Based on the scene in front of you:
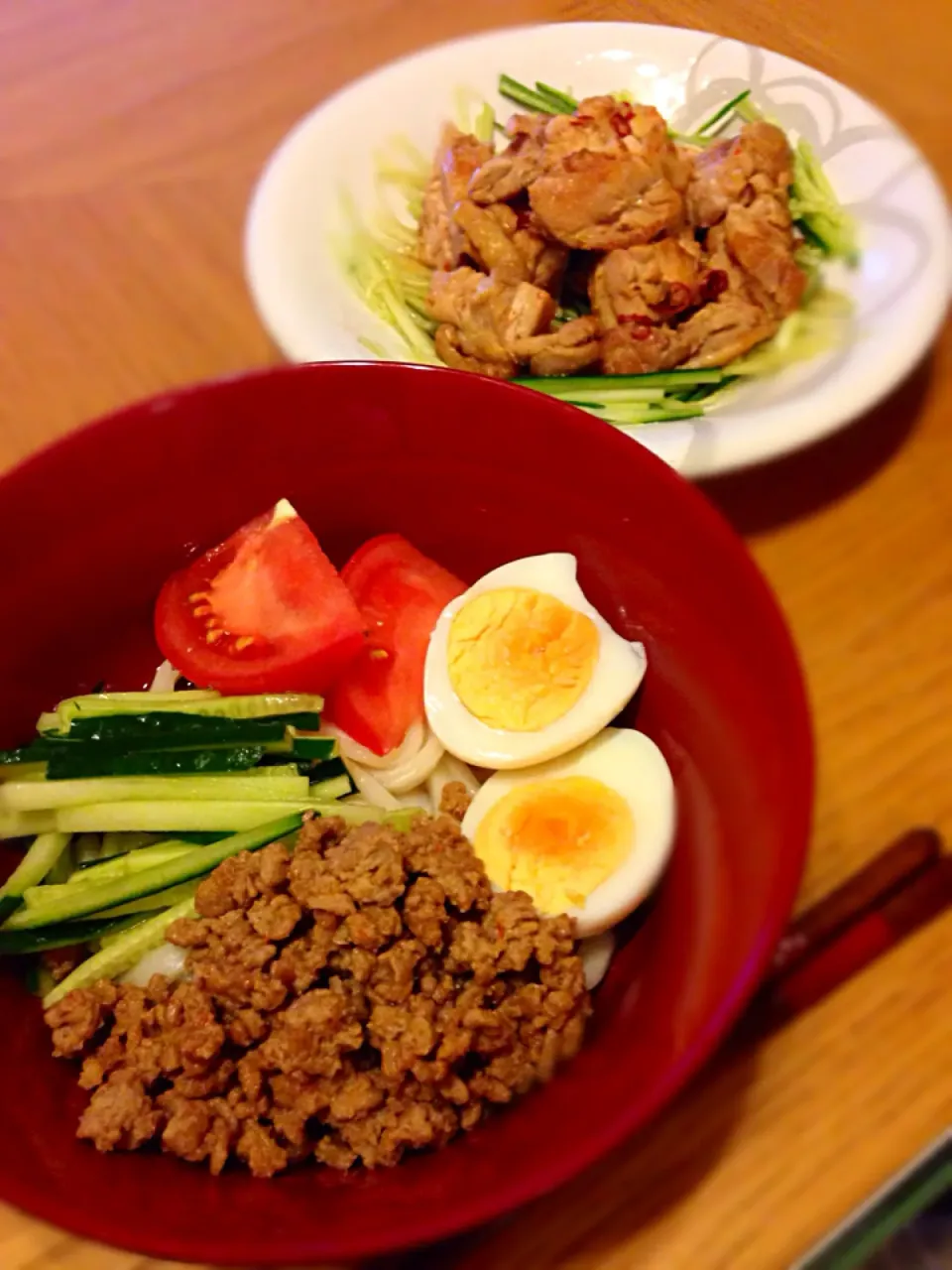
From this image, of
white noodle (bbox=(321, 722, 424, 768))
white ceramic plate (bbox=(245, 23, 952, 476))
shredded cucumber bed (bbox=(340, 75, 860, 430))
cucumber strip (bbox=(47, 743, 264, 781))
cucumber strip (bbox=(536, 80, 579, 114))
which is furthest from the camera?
cucumber strip (bbox=(536, 80, 579, 114))

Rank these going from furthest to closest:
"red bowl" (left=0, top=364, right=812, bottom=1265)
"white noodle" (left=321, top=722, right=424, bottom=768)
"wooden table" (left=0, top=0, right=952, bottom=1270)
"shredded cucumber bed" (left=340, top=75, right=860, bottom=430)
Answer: "shredded cucumber bed" (left=340, top=75, right=860, bottom=430)
"white noodle" (left=321, top=722, right=424, bottom=768)
"wooden table" (left=0, top=0, right=952, bottom=1270)
"red bowl" (left=0, top=364, right=812, bottom=1265)

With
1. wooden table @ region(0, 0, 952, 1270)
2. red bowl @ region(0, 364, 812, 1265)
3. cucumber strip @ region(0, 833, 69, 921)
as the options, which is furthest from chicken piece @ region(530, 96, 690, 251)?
cucumber strip @ region(0, 833, 69, 921)

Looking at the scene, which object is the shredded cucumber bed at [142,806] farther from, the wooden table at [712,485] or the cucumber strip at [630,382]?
the cucumber strip at [630,382]

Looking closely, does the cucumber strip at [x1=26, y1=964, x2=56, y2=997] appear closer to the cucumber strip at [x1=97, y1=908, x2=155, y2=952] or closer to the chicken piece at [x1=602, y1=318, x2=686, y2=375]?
the cucumber strip at [x1=97, y1=908, x2=155, y2=952]

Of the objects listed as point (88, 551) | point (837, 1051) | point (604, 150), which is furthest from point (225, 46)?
point (837, 1051)

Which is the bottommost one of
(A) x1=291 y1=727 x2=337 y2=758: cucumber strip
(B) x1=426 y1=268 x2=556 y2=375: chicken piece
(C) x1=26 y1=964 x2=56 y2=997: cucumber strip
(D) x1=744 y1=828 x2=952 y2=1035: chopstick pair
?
(C) x1=26 y1=964 x2=56 y2=997: cucumber strip

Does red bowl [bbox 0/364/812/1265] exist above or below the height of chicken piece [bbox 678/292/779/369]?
below

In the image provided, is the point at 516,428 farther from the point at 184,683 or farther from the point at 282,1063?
the point at 282,1063

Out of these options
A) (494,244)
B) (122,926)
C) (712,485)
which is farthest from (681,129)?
(122,926)
